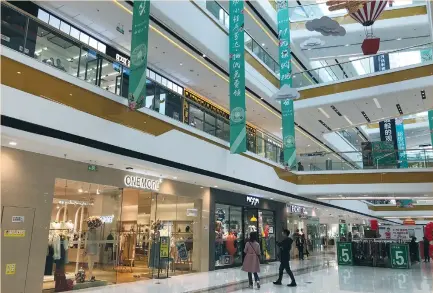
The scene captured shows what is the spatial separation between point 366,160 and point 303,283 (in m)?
7.73

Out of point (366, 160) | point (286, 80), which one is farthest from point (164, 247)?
point (366, 160)

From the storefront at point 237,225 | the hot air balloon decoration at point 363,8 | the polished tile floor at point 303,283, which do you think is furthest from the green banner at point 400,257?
the hot air balloon decoration at point 363,8

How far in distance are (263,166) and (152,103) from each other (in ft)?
20.0

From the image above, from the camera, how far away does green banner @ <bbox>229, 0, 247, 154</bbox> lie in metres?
10.4

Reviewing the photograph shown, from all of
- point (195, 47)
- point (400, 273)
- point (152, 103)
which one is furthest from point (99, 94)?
point (400, 273)

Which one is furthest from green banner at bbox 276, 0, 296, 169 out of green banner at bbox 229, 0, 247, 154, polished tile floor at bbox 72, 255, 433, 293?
polished tile floor at bbox 72, 255, 433, 293

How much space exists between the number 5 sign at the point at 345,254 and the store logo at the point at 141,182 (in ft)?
28.0

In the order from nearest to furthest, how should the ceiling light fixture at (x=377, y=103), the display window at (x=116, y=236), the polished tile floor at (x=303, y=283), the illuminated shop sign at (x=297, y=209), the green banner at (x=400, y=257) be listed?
the display window at (x=116, y=236)
the polished tile floor at (x=303, y=283)
the green banner at (x=400, y=257)
the ceiling light fixture at (x=377, y=103)
the illuminated shop sign at (x=297, y=209)

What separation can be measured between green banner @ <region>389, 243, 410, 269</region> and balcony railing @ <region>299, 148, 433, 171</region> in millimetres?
3164

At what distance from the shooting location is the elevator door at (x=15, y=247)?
265 inches

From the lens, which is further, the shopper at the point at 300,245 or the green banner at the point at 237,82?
the shopper at the point at 300,245

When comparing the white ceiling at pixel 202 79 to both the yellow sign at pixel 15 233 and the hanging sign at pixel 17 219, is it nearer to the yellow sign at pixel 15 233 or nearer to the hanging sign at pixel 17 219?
the hanging sign at pixel 17 219

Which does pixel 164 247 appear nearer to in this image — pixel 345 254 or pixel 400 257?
pixel 345 254

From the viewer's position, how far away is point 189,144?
9.72 m
